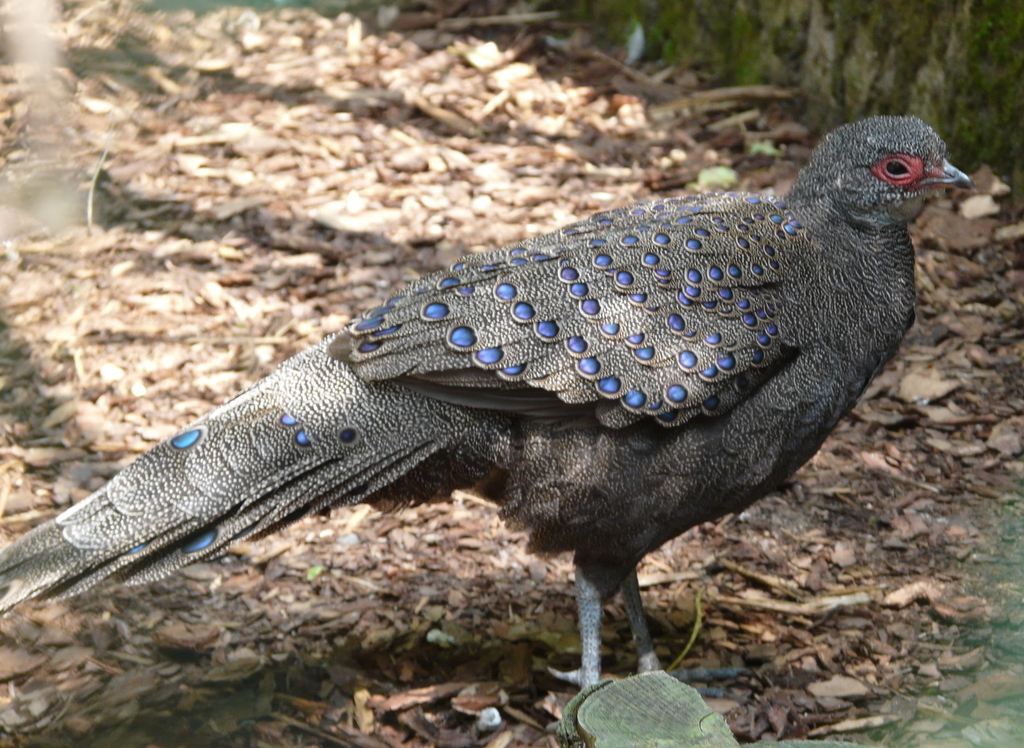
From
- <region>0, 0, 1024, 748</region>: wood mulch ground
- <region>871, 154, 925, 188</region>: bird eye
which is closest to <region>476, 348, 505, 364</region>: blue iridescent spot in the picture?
<region>0, 0, 1024, 748</region>: wood mulch ground

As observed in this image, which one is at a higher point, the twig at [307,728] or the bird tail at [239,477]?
the bird tail at [239,477]

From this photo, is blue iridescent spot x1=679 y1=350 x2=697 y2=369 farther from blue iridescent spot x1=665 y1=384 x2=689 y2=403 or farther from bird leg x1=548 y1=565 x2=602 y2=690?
bird leg x1=548 y1=565 x2=602 y2=690

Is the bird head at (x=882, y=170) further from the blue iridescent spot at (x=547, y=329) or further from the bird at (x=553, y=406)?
the blue iridescent spot at (x=547, y=329)

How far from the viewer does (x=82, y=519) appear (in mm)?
3461

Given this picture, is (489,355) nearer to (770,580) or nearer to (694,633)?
(694,633)

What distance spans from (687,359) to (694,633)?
1275mm

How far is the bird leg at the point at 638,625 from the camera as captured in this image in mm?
4105

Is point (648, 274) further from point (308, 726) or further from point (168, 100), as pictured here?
point (168, 100)

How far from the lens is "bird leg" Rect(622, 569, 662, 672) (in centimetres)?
411

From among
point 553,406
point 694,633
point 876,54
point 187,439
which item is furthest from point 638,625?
point 876,54

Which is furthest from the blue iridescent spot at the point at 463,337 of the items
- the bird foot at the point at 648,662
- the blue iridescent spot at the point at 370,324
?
the bird foot at the point at 648,662

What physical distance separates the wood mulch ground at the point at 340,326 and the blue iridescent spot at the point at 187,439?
928 millimetres

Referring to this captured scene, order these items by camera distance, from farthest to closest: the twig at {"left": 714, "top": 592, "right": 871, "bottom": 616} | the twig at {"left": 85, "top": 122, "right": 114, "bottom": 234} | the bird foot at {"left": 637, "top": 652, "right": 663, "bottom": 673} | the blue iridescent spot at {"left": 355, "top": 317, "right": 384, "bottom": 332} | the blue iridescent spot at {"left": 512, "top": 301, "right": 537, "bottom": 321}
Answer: the twig at {"left": 85, "top": 122, "right": 114, "bottom": 234} → the twig at {"left": 714, "top": 592, "right": 871, "bottom": 616} → the bird foot at {"left": 637, "top": 652, "right": 663, "bottom": 673} → the blue iridescent spot at {"left": 355, "top": 317, "right": 384, "bottom": 332} → the blue iridescent spot at {"left": 512, "top": 301, "right": 537, "bottom": 321}

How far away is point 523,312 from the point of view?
11.6ft
